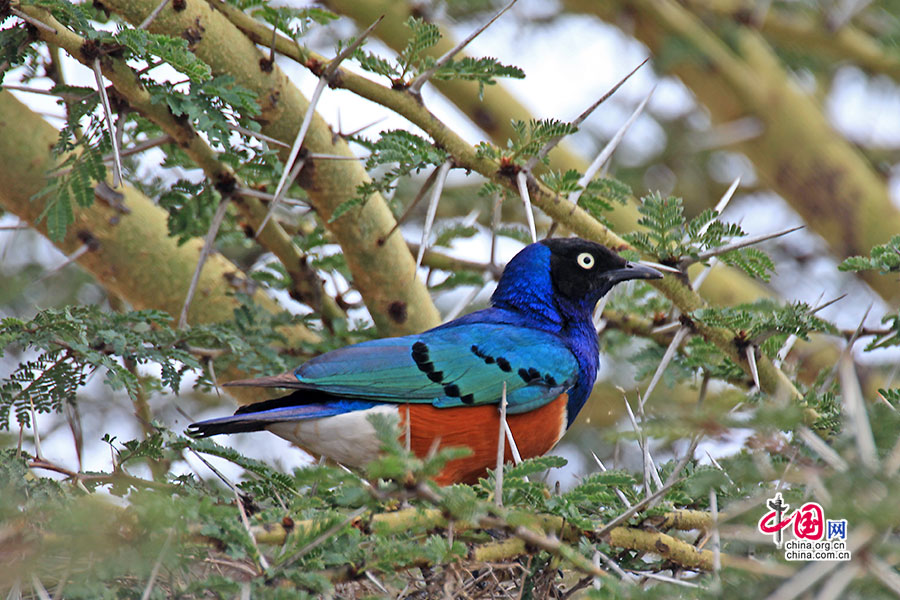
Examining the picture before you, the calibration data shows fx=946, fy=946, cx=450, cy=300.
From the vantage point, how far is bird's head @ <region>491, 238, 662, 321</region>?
16.1 ft

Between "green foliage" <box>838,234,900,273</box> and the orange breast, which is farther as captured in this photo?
the orange breast

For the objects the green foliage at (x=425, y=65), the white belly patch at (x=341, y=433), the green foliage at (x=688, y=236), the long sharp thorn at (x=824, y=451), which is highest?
the green foliage at (x=425, y=65)

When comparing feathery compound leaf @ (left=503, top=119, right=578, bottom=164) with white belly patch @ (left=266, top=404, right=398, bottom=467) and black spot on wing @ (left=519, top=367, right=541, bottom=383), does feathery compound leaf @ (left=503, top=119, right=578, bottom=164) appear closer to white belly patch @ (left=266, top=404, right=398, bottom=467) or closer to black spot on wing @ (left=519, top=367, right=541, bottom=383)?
black spot on wing @ (left=519, top=367, right=541, bottom=383)

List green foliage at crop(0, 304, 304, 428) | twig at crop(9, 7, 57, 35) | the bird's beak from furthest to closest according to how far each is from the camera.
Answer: the bird's beak < green foliage at crop(0, 304, 304, 428) < twig at crop(9, 7, 57, 35)

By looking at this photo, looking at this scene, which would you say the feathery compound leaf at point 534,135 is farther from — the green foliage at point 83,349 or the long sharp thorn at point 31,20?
the long sharp thorn at point 31,20

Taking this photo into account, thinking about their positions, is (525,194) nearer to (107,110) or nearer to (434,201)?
(434,201)

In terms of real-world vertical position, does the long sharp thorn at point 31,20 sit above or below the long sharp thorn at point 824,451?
above

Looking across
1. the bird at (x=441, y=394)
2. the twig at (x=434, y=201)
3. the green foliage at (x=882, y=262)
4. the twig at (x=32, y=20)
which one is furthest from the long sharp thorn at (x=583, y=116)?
the twig at (x=32, y=20)

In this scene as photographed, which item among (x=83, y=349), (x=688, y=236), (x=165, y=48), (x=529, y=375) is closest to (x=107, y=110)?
(x=165, y=48)

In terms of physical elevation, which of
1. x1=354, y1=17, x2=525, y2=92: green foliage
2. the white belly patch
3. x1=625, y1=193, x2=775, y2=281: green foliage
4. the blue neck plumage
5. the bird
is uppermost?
x1=354, y1=17, x2=525, y2=92: green foliage

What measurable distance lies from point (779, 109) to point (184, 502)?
5834 millimetres

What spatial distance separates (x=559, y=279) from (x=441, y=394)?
1088 millimetres

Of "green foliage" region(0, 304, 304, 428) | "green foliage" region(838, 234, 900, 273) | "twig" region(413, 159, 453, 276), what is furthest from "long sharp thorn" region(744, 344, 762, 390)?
"green foliage" region(0, 304, 304, 428)

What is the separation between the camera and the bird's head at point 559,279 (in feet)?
16.1
